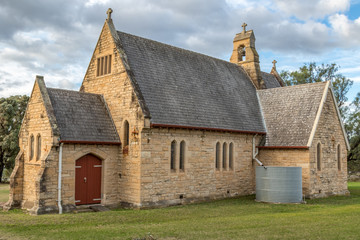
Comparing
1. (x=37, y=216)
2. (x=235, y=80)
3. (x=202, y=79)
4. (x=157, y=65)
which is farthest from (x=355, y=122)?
(x=37, y=216)

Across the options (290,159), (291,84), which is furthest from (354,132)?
(290,159)

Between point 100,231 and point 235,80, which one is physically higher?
point 235,80

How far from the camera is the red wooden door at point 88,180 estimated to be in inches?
723

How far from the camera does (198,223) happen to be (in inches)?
563

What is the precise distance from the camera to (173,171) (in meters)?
19.8

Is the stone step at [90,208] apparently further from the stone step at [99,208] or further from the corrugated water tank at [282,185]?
the corrugated water tank at [282,185]

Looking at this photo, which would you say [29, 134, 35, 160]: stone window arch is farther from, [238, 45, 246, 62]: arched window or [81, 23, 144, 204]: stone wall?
[238, 45, 246, 62]: arched window

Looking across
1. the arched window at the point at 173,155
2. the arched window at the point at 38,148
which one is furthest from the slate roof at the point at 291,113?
the arched window at the point at 38,148

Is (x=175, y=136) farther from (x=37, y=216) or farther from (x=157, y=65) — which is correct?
(x=37, y=216)

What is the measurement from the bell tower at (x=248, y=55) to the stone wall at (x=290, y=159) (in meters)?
6.56

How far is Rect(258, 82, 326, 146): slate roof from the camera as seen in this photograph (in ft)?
77.0

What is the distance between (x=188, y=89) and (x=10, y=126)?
26108 mm

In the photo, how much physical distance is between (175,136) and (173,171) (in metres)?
1.88

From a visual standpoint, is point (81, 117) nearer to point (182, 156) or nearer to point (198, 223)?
point (182, 156)
